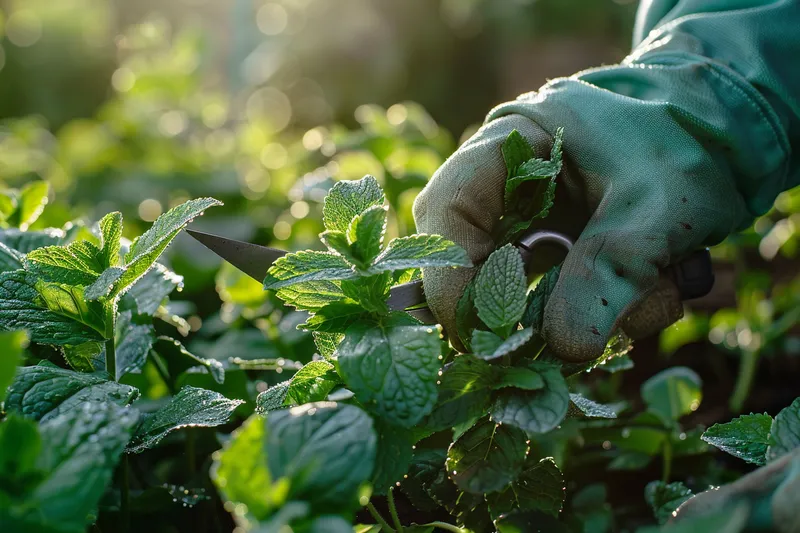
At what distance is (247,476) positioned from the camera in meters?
0.55

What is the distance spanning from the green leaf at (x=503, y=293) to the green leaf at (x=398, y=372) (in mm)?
64

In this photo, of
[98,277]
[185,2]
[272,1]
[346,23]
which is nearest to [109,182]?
[98,277]

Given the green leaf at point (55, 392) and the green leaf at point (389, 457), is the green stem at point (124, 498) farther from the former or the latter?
the green leaf at point (389, 457)

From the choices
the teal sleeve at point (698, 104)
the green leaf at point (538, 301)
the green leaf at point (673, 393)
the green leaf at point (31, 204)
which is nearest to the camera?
the green leaf at point (538, 301)

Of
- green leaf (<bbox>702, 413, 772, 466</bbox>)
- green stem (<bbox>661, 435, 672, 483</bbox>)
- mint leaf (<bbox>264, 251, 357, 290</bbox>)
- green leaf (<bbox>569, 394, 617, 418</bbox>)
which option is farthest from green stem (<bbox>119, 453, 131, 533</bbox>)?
green stem (<bbox>661, 435, 672, 483</bbox>)

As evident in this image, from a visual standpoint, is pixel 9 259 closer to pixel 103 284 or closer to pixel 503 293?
pixel 103 284

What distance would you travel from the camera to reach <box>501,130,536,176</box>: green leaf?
2.87ft

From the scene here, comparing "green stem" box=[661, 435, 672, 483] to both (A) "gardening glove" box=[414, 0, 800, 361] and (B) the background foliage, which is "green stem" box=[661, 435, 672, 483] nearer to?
(B) the background foliage

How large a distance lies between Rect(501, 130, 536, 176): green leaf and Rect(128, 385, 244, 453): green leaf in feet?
1.35

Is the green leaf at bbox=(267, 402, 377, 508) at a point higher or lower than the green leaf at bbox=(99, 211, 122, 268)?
lower

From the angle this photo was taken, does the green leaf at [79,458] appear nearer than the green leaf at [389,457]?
Yes

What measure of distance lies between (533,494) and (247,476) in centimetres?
38

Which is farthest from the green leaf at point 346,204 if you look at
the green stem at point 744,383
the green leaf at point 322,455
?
the green stem at point 744,383

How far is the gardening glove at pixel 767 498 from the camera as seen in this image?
56 cm
